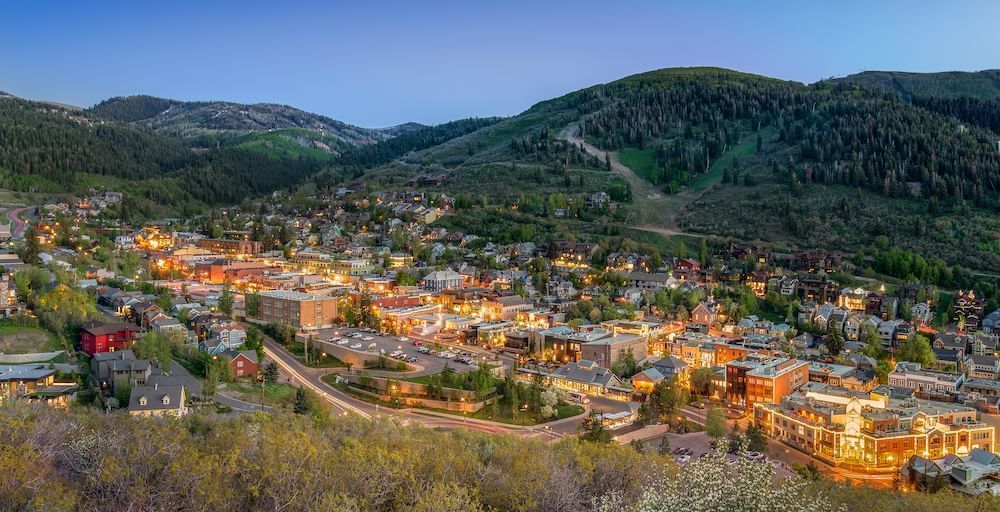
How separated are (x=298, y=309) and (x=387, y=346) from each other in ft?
18.0

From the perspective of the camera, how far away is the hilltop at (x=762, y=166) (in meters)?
49.1

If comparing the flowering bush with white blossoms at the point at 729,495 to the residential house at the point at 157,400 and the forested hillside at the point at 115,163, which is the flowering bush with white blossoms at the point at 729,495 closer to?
the residential house at the point at 157,400

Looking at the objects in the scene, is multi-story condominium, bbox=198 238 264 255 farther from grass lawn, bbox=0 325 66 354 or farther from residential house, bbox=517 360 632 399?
residential house, bbox=517 360 632 399

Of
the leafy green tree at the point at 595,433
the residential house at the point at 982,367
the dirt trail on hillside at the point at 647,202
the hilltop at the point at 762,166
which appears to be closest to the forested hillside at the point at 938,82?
the hilltop at the point at 762,166

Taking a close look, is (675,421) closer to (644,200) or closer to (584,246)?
(584,246)

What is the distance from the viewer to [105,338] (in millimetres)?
24312

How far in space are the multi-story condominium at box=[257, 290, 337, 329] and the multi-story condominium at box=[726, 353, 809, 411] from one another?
18.6 m

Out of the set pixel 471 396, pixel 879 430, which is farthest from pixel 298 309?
pixel 879 430

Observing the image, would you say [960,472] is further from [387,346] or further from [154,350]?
[154,350]

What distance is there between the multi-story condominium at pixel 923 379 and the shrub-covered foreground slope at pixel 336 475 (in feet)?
44.6

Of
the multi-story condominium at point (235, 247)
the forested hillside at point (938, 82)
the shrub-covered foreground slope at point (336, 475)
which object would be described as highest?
the forested hillside at point (938, 82)

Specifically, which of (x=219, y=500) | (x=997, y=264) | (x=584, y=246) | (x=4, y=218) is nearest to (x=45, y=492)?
(x=219, y=500)

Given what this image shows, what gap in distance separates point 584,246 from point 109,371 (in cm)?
3178

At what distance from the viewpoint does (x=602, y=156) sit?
78438 millimetres
